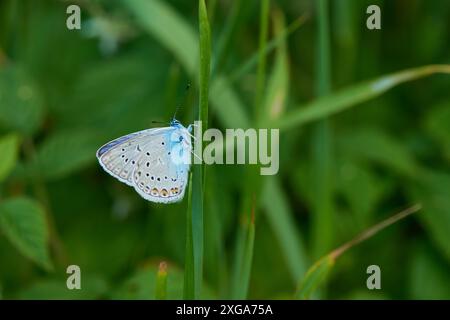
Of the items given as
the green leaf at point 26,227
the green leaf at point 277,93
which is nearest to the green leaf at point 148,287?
the green leaf at point 26,227

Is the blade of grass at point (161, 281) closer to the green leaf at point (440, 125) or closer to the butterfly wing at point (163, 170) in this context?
the butterfly wing at point (163, 170)

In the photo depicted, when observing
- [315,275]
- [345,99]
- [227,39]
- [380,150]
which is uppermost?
[227,39]

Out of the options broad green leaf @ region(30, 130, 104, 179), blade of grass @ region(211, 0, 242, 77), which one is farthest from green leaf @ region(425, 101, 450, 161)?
broad green leaf @ region(30, 130, 104, 179)

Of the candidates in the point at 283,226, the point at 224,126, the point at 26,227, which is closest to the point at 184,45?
the point at 224,126

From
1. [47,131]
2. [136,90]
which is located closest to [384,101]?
[136,90]

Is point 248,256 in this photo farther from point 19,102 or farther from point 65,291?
point 19,102
